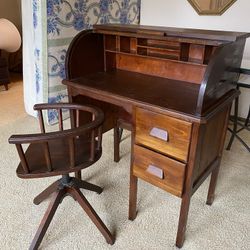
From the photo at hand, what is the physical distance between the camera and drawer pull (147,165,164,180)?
51.9 inches

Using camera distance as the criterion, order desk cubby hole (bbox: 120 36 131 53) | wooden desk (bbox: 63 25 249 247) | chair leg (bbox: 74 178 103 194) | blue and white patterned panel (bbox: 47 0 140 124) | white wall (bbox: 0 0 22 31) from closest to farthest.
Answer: wooden desk (bbox: 63 25 249 247) → chair leg (bbox: 74 178 103 194) → desk cubby hole (bbox: 120 36 131 53) → blue and white patterned panel (bbox: 47 0 140 124) → white wall (bbox: 0 0 22 31)

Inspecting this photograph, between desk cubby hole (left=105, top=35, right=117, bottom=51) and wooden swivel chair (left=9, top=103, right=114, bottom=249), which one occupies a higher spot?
desk cubby hole (left=105, top=35, right=117, bottom=51)

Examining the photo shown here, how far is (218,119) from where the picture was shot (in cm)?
140

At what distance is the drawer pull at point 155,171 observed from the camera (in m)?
1.32

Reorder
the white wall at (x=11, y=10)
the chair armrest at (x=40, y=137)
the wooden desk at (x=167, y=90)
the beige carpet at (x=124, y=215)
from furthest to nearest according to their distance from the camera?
the white wall at (x=11, y=10), the beige carpet at (x=124, y=215), the wooden desk at (x=167, y=90), the chair armrest at (x=40, y=137)

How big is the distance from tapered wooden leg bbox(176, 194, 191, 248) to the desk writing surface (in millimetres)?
455

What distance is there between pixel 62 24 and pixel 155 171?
1.84 metres

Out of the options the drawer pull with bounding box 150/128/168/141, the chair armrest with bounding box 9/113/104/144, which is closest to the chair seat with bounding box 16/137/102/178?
the chair armrest with bounding box 9/113/104/144

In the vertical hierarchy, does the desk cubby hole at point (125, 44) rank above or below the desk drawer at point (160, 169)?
above

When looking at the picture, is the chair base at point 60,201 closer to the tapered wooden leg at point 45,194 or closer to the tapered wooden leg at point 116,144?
the tapered wooden leg at point 45,194

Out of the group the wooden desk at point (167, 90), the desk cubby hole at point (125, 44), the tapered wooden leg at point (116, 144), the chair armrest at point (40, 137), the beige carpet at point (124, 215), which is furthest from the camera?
the tapered wooden leg at point (116, 144)

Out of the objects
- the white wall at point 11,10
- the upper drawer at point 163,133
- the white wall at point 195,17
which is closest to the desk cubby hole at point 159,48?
the upper drawer at point 163,133

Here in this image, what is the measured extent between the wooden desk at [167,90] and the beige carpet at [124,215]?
10 centimetres

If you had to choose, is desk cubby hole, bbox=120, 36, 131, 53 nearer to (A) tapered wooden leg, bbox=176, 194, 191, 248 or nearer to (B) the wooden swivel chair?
(B) the wooden swivel chair
